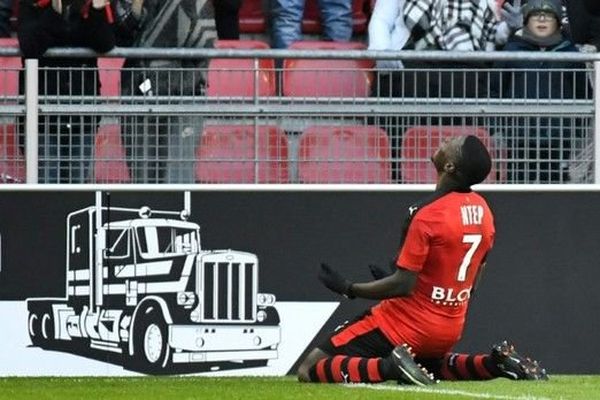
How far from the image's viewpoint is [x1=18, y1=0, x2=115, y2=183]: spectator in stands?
13.5m

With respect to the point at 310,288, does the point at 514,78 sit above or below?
above

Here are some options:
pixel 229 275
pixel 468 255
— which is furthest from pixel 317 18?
pixel 468 255

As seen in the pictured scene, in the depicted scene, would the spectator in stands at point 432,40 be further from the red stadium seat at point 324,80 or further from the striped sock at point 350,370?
the striped sock at point 350,370

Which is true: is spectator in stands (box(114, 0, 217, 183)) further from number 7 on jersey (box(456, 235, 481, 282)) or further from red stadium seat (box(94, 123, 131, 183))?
number 7 on jersey (box(456, 235, 481, 282))

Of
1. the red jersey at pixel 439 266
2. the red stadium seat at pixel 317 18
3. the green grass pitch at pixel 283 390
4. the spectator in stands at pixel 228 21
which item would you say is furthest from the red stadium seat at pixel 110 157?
the red jersey at pixel 439 266

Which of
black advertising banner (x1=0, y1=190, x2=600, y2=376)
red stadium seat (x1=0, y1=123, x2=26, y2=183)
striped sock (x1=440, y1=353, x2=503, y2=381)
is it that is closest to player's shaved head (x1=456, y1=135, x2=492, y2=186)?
striped sock (x1=440, y1=353, x2=503, y2=381)

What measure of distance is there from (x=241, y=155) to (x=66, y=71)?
1.38 meters

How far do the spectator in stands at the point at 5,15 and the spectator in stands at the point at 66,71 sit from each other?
2.59ft

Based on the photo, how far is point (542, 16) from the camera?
14.3 meters

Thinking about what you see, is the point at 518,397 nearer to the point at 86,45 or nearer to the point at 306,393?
the point at 306,393

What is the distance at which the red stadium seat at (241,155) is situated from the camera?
1384 cm

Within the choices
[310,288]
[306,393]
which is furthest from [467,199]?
[310,288]

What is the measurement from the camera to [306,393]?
32.2ft

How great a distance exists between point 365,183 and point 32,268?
2465 millimetres
